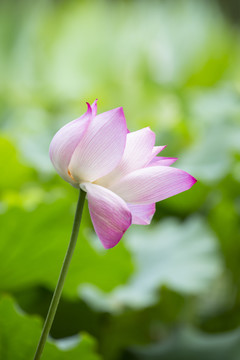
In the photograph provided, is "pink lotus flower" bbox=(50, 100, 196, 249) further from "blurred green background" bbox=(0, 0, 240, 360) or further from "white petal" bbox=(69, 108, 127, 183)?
"blurred green background" bbox=(0, 0, 240, 360)

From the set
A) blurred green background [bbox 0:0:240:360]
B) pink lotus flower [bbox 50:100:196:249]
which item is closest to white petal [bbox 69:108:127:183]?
pink lotus flower [bbox 50:100:196:249]

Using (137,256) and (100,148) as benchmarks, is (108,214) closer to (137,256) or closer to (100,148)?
(100,148)

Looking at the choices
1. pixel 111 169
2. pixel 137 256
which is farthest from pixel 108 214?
pixel 137 256

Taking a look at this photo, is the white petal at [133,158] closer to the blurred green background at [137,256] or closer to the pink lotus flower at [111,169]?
the pink lotus flower at [111,169]

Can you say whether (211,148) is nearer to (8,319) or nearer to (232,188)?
(232,188)

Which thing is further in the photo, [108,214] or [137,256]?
[137,256]

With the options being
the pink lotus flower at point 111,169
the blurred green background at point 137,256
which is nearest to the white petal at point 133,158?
the pink lotus flower at point 111,169

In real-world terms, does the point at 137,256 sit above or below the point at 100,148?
below

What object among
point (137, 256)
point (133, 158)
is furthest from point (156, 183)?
point (137, 256)
